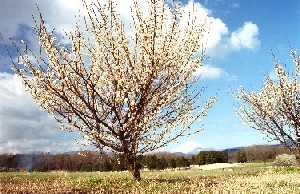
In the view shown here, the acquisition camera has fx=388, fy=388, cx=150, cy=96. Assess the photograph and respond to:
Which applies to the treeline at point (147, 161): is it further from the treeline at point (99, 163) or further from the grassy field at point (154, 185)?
the grassy field at point (154, 185)

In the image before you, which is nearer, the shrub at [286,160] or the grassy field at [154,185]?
the grassy field at [154,185]

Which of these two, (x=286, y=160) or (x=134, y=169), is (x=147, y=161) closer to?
(x=286, y=160)

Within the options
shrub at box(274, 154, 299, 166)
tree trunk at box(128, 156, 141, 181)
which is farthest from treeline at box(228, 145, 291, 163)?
tree trunk at box(128, 156, 141, 181)

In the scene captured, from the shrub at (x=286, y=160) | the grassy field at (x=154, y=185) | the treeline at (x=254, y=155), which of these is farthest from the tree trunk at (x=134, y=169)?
the treeline at (x=254, y=155)

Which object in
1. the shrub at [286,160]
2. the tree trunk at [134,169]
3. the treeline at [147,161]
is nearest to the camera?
the tree trunk at [134,169]

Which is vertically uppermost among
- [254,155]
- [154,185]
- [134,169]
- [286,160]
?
[254,155]

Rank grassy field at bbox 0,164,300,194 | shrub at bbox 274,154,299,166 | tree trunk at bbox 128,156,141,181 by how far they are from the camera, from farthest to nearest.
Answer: shrub at bbox 274,154,299,166 < tree trunk at bbox 128,156,141,181 < grassy field at bbox 0,164,300,194

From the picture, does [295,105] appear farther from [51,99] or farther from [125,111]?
[51,99]

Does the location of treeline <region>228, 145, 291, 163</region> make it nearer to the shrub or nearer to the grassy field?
the shrub

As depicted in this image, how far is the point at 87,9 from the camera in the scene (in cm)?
1758

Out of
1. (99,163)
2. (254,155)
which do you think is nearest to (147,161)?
(99,163)

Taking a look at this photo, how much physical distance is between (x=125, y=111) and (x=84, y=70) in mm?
2691

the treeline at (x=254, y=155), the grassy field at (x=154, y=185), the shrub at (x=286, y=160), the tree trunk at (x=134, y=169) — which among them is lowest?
the grassy field at (x=154, y=185)

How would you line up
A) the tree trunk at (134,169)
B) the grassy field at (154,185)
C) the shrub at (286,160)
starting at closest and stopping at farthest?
the grassy field at (154,185), the tree trunk at (134,169), the shrub at (286,160)
